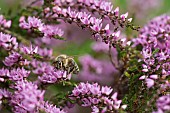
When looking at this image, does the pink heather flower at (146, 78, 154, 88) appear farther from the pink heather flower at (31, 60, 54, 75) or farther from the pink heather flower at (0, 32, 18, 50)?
the pink heather flower at (0, 32, 18, 50)

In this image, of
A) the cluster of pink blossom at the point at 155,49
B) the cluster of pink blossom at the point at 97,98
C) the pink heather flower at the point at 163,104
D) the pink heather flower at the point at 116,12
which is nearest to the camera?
the pink heather flower at the point at 163,104

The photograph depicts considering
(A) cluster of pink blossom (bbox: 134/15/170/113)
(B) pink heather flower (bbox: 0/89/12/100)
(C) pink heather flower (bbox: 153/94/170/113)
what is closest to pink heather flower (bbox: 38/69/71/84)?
(B) pink heather flower (bbox: 0/89/12/100)

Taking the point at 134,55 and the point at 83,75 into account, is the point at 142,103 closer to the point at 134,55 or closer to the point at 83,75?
the point at 134,55

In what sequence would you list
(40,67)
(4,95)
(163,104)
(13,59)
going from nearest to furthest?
(163,104), (4,95), (13,59), (40,67)

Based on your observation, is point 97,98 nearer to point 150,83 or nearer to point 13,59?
point 150,83

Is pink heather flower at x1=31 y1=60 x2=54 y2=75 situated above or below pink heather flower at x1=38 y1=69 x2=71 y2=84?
above

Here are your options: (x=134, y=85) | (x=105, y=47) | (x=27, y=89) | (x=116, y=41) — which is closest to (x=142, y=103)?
(x=134, y=85)

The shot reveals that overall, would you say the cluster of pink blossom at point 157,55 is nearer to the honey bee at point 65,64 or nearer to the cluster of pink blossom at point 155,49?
the cluster of pink blossom at point 155,49

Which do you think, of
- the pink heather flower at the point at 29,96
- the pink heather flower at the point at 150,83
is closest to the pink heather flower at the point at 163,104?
the pink heather flower at the point at 150,83

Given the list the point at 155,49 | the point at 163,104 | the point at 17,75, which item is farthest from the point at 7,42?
the point at 163,104
